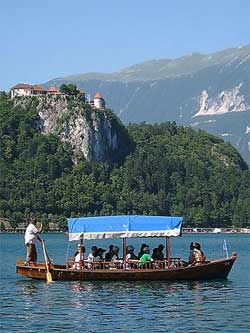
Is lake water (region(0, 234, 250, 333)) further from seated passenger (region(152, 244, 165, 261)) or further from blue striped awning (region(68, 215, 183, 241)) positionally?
blue striped awning (region(68, 215, 183, 241))

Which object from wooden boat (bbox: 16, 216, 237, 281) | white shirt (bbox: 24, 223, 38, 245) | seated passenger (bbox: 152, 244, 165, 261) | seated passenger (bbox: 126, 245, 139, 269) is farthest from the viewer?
seated passenger (bbox: 152, 244, 165, 261)

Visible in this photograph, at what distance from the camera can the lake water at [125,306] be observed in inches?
Result: 1428

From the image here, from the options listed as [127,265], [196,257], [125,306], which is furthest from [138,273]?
[125,306]

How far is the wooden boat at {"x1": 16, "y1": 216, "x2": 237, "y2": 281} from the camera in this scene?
51375 mm

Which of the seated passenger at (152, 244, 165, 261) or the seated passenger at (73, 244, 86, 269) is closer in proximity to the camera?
the seated passenger at (73, 244, 86, 269)

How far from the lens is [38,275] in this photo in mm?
53188

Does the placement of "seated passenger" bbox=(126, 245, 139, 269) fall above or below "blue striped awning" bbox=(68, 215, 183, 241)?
below

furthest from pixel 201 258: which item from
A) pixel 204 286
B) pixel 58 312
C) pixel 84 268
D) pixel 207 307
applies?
pixel 58 312

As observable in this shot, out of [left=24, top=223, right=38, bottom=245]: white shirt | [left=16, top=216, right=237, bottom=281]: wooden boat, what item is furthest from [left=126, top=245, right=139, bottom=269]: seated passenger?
[left=24, top=223, right=38, bottom=245]: white shirt

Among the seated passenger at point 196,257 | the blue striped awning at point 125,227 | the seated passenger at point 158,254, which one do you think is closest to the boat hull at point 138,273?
the seated passenger at point 196,257

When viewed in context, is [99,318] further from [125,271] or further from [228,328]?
[125,271]

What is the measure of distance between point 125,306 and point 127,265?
34.3ft

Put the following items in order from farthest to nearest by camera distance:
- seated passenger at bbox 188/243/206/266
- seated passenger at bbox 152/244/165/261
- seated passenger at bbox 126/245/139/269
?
seated passenger at bbox 188/243/206/266 < seated passenger at bbox 152/244/165/261 < seated passenger at bbox 126/245/139/269

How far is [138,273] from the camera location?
5116cm
